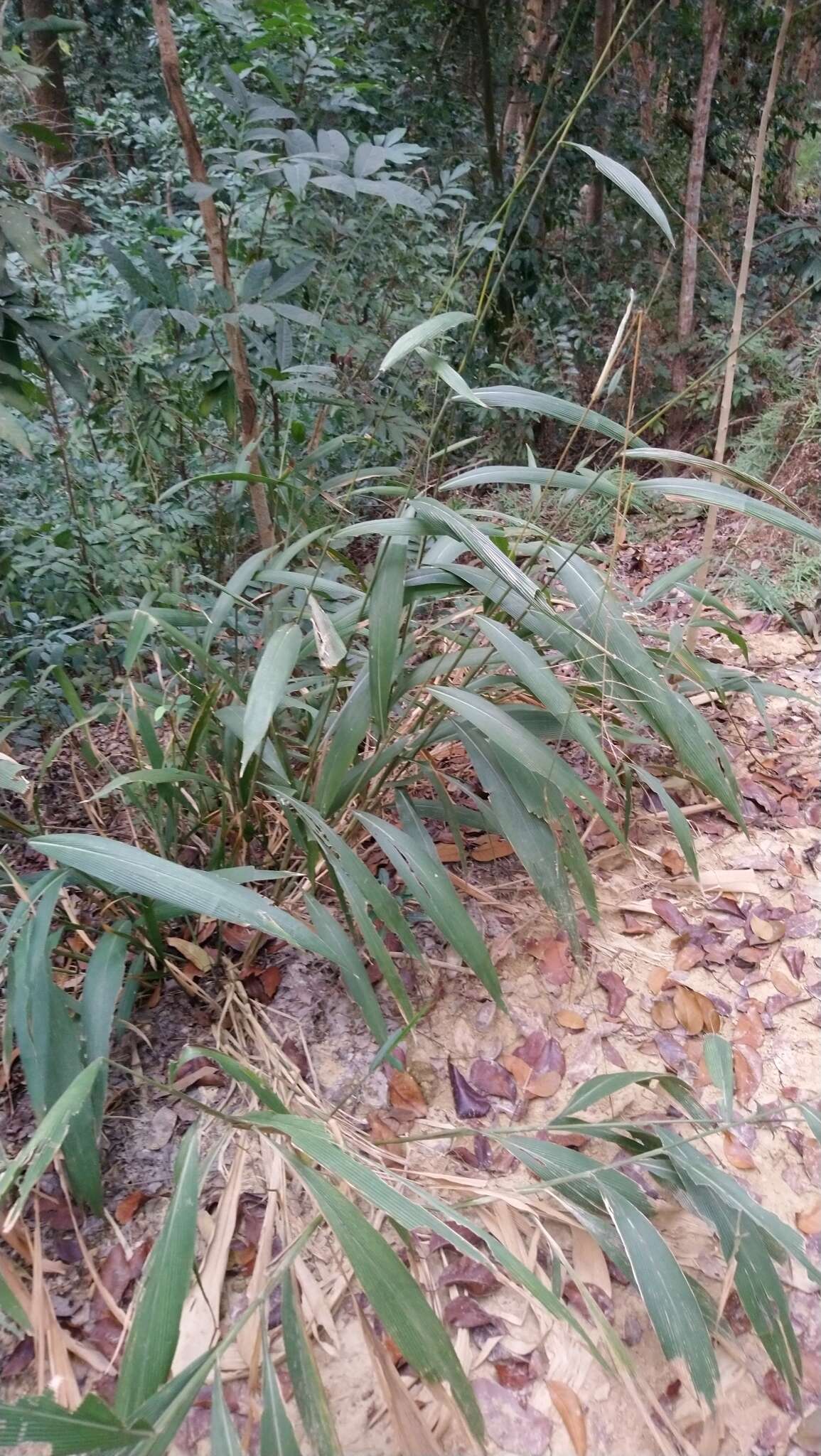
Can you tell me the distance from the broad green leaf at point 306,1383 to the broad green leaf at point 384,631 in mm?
594

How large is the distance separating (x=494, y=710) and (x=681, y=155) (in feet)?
11.9

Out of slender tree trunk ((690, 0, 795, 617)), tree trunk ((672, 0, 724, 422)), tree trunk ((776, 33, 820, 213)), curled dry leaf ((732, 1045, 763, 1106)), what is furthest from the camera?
tree trunk ((776, 33, 820, 213))

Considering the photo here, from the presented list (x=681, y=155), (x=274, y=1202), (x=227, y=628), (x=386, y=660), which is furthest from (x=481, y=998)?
(x=681, y=155)

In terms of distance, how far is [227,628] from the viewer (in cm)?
150

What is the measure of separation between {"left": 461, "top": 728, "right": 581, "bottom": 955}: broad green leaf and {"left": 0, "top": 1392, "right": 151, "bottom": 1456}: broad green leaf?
0.65m

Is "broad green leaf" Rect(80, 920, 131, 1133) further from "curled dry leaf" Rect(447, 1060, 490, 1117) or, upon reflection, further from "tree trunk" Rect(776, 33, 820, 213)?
"tree trunk" Rect(776, 33, 820, 213)

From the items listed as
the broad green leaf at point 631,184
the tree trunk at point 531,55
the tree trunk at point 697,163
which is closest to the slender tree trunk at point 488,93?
the tree trunk at point 531,55

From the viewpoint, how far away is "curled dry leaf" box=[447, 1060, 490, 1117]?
3.25 ft

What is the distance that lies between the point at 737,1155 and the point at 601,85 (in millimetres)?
3624

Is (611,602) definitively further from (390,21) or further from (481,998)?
(390,21)

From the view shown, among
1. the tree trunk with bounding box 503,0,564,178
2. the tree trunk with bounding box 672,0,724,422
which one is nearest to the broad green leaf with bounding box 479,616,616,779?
the tree trunk with bounding box 672,0,724,422

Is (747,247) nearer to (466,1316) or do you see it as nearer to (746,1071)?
(746,1071)

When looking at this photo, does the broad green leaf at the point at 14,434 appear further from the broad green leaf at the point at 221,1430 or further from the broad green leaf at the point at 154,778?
the broad green leaf at the point at 221,1430

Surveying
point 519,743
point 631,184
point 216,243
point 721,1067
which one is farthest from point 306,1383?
point 216,243
